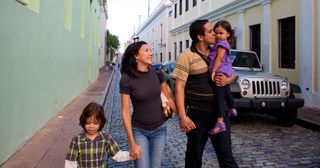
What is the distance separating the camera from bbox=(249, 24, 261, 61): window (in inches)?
563

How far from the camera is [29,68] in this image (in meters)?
5.87

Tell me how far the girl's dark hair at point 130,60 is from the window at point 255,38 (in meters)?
11.8

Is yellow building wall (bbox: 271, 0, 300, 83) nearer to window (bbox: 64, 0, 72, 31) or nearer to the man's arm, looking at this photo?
window (bbox: 64, 0, 72, 31)

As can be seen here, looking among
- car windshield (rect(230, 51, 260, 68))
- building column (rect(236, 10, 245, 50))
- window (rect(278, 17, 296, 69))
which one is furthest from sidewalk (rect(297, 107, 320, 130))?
building column (rect(236, 10, 245, 50))

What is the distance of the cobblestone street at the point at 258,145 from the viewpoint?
16.9ft

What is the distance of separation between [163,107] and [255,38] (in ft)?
41.3

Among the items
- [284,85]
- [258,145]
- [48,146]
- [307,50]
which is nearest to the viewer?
[48,146]

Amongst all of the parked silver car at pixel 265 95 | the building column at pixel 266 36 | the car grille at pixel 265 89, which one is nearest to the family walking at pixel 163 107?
the parked silver car at pixel 265 95

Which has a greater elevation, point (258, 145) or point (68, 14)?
point (68, 14)

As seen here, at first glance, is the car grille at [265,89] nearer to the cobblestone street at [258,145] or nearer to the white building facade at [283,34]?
the cobblestone street at [258,145]

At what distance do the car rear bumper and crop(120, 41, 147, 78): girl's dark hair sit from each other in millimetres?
4516

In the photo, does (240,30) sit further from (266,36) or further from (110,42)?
(110,42)

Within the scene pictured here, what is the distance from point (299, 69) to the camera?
10945 mm

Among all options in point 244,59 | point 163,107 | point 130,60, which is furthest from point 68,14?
point 163,107
